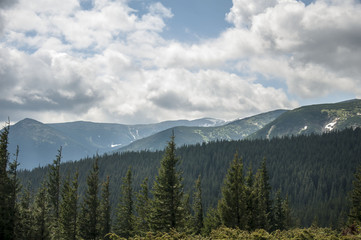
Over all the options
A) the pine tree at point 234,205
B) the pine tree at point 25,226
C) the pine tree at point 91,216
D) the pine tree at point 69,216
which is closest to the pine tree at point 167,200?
the pine tree at point 234,205

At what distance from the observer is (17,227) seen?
34969mm

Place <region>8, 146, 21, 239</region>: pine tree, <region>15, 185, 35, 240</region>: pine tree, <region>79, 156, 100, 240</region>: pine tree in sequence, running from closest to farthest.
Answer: <region>8, 146, 21, 239</region>: pine tree → <region>15, 185, 35, 240</region>: pine tree → <region>79, 156, 100, 240</region>: pine tree

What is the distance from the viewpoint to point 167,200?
3397 cm

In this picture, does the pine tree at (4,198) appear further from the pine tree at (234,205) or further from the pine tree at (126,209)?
the pine tree at (234,205)

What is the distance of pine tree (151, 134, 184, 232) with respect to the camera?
33.7 m

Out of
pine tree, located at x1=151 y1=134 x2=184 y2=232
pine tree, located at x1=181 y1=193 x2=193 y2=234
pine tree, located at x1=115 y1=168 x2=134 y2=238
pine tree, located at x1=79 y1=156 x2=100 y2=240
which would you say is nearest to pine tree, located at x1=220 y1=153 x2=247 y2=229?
pine tree, located at x1=181 y1=193 x2=193 y2=234

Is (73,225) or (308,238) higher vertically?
(308,238)

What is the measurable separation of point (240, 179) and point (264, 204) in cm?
1397

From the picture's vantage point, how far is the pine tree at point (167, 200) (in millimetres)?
33719

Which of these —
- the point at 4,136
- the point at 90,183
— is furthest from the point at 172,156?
the point at 4,136

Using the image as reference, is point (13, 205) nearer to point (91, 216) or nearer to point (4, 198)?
point (4, 198)

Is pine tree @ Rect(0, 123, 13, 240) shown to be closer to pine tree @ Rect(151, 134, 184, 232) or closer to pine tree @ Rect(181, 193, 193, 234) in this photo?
pine tree @ Rect(151, 134, 184, 232)

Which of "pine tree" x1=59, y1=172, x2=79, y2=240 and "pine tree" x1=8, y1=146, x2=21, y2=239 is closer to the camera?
"pine tree" x1=8, y1=146, x2=21, y2=239

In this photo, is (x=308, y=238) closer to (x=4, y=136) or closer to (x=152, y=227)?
(x=152, y=227)
